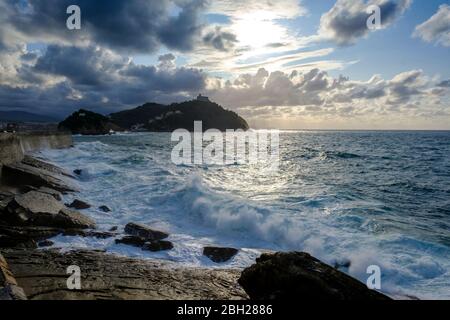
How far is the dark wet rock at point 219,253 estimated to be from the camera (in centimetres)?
838

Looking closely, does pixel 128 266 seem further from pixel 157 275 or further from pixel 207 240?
pixel 207 240

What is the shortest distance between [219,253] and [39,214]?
510 centimetres

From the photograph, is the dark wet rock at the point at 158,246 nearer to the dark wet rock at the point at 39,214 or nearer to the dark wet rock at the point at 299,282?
the dark wet rock at the point at 39,214

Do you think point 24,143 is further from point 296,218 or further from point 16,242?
point 296,218

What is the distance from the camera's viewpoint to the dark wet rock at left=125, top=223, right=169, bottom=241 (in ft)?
31.7

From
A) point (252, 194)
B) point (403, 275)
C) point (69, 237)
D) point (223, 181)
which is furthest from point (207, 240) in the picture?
point (223, 181)

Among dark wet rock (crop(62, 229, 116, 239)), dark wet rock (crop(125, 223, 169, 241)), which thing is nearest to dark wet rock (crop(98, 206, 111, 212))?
dark wet rock (crop(125, 223, 169, 241))

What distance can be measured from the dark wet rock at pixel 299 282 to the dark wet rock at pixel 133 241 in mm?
3598

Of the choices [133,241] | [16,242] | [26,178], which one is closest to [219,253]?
[133,241]

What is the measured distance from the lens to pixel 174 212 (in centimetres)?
1406

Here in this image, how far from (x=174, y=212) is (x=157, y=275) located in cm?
729

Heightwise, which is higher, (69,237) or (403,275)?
(69,237)

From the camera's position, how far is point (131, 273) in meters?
6.74
